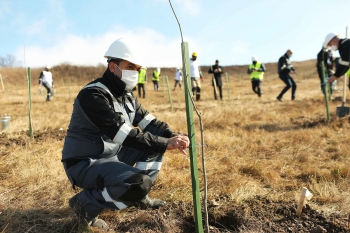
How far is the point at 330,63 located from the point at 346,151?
5.33 metres

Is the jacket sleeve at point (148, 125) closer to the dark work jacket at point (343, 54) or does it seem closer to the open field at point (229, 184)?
the open field at point (229, 184)

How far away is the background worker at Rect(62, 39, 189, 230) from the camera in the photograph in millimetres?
1888

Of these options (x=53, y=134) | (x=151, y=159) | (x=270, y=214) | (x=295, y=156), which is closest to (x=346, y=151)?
(x=295, y=156)

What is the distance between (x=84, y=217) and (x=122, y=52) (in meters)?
1.17

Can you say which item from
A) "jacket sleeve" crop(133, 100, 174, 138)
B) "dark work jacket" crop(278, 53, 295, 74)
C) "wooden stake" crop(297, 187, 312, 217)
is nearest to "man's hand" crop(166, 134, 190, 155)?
"jacket sleeve" crop(133, 100, 174, 138)

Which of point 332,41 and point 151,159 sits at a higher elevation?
point 332,41

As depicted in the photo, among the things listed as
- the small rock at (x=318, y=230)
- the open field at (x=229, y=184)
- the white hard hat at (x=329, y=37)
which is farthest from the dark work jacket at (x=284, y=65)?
the small rock at (x=318, y=230)

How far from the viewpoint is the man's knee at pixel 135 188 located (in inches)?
72.9

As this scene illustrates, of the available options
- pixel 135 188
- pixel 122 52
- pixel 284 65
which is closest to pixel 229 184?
pixel 135 188

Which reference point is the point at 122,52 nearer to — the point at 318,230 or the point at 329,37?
the point at 318,230

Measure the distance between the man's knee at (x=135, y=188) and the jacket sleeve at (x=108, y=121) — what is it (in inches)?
8.0

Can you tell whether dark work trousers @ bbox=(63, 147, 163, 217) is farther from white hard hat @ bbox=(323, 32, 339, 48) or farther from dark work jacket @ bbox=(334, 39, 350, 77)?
white hard hat @ bbox=(323, 32, 339, 48)

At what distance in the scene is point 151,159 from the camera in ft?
7.66

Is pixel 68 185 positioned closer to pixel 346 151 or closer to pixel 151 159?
pixel 151 159
